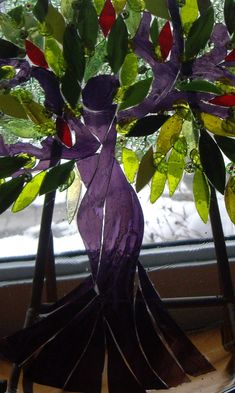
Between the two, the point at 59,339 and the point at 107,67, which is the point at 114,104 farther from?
the point at 59,339

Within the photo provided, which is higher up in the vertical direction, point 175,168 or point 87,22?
point 87,22

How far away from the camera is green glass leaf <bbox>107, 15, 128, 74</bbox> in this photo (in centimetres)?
44

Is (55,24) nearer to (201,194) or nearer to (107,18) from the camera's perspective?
(107,18)

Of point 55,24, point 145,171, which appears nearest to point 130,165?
point 145,171

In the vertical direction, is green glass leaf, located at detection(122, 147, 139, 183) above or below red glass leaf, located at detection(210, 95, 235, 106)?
below

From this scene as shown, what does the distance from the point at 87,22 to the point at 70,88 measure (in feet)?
0.16

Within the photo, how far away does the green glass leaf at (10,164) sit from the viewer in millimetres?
447

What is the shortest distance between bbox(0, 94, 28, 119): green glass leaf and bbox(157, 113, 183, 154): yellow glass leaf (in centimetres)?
10

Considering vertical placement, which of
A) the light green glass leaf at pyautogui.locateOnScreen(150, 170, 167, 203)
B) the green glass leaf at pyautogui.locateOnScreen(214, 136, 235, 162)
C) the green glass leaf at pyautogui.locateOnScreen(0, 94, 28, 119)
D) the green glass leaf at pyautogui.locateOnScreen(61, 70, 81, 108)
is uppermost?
the green glass leaf at pyautogui.locateOnScreen(61, 70, 81, 108)

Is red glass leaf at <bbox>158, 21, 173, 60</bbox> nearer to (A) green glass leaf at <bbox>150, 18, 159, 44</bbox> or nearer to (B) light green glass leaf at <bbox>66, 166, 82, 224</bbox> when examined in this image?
(A) green glass leaf at <bbox>150, 18, 159, 44</bbox>

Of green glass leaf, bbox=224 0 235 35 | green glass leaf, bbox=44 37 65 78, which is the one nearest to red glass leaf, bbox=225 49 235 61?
green glass leaf, bbox=224 0 235 35

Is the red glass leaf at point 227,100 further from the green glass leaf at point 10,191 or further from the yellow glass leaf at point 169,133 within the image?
the green glass leaf at point 10,191

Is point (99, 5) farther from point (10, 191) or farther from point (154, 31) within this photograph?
point (10, 191)

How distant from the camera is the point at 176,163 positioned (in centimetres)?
48
